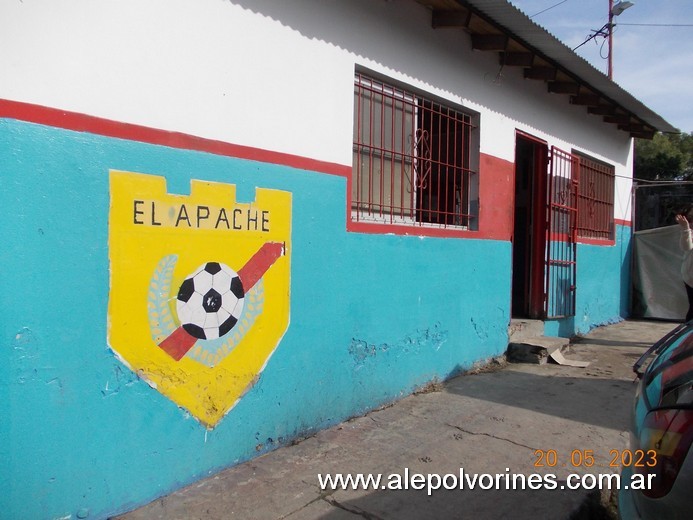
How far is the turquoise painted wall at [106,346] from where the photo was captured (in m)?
2.44

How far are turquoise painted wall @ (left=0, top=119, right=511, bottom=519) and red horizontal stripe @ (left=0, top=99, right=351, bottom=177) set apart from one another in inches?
1.7

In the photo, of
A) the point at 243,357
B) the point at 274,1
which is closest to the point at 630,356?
the point at 243,357

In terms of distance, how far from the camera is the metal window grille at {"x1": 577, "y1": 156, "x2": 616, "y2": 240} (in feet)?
27.5

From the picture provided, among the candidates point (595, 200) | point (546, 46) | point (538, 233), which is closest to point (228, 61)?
point (546, 46)

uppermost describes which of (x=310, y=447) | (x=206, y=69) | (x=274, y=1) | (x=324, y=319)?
(x=274, y=1)

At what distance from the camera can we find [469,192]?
5.78 metres

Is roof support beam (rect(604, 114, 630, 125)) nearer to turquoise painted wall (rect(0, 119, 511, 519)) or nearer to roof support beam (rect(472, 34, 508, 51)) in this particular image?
roof support beam (rect(472, 34, 508, 51))

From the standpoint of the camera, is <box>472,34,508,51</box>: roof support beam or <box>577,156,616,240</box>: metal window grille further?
<box>577,156,616,240</box>: metal window grille

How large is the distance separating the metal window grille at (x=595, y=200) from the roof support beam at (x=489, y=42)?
10.0 feet

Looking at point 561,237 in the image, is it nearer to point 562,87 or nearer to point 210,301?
point 562,87

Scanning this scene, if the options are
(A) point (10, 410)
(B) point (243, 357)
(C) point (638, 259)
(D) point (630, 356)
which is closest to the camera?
(A) point (10, 410)

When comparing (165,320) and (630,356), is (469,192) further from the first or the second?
(165,320)

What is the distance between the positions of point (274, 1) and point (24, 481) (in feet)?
10.3

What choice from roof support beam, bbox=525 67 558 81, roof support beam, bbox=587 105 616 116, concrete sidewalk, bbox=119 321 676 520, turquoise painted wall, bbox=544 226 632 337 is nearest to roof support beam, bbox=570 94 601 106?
roof support beam, bbox=587 105 616 116
